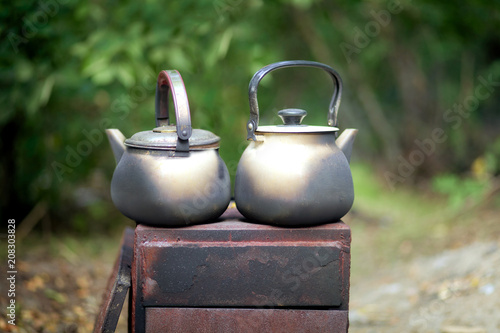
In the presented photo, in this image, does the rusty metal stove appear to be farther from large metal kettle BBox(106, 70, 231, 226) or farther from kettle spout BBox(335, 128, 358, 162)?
kettle spout BBox(335, 128, 358, 162)

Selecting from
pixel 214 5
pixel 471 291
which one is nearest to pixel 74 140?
pixel 214 5

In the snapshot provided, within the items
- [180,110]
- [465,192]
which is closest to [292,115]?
[180,110]

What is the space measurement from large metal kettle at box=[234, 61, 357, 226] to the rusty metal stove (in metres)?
0.08

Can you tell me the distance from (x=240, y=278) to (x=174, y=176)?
1.54ft

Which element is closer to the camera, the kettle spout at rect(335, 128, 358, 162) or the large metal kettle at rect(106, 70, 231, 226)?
the large metal kettle at rect(106, 70, 231, 226)

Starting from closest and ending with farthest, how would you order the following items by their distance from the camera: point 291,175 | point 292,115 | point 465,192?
point 291,175, point 292,115, point 465,192

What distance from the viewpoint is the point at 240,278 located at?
2.02 m

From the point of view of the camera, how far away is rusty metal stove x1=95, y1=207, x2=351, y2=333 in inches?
79.4

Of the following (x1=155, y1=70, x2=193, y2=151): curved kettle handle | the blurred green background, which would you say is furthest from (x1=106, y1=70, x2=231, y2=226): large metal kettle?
the blurred green background

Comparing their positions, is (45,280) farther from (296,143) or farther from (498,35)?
(498,35)

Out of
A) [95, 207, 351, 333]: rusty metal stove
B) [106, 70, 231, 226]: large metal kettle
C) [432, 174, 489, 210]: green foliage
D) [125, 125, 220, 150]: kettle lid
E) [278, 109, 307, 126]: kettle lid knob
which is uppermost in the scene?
[278, 109, 307, 126]: kettle lid knob

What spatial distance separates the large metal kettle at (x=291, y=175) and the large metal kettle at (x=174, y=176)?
0.45 feet

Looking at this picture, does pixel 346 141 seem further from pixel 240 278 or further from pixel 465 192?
pixel 465 192

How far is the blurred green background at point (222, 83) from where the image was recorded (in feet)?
11.6
